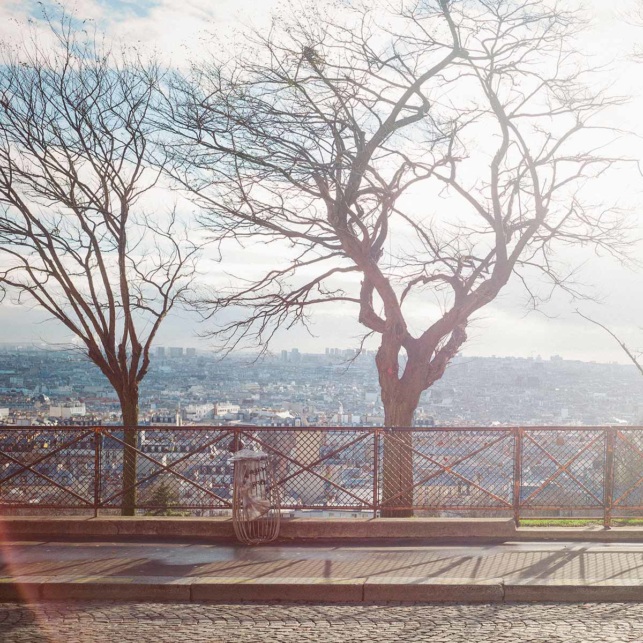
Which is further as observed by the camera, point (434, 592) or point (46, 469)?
point (46, 469)

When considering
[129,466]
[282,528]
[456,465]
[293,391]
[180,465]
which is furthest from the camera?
[293,391]

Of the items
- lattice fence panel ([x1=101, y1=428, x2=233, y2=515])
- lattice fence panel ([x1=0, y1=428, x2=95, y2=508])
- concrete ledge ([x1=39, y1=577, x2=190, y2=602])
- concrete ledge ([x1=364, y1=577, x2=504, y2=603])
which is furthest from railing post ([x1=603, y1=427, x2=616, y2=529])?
lattice fence panel ([x1=0, y1=428, x2=95, y2=508])

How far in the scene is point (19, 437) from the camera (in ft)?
35.1

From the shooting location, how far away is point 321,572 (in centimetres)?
802

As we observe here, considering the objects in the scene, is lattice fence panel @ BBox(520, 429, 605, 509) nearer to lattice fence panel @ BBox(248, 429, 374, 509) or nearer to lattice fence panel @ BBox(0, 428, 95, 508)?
lattice fence panel @ BBox(248, 429, 374, 509)

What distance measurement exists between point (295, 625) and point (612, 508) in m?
5.16

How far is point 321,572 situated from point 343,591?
0.54m

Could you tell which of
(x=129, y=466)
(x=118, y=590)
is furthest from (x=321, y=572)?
(x=129, y=466)

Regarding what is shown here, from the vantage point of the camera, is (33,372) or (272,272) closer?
(272,272)

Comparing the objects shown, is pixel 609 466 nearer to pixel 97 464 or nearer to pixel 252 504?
pixel 252 504

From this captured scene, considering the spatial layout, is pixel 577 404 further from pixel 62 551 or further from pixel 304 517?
pixel 62 551

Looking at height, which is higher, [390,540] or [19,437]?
[19,437]

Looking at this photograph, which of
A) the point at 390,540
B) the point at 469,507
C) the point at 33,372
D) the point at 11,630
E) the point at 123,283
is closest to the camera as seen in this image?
the point at 11,630

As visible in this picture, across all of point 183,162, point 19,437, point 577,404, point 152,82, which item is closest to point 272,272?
point 183,162
